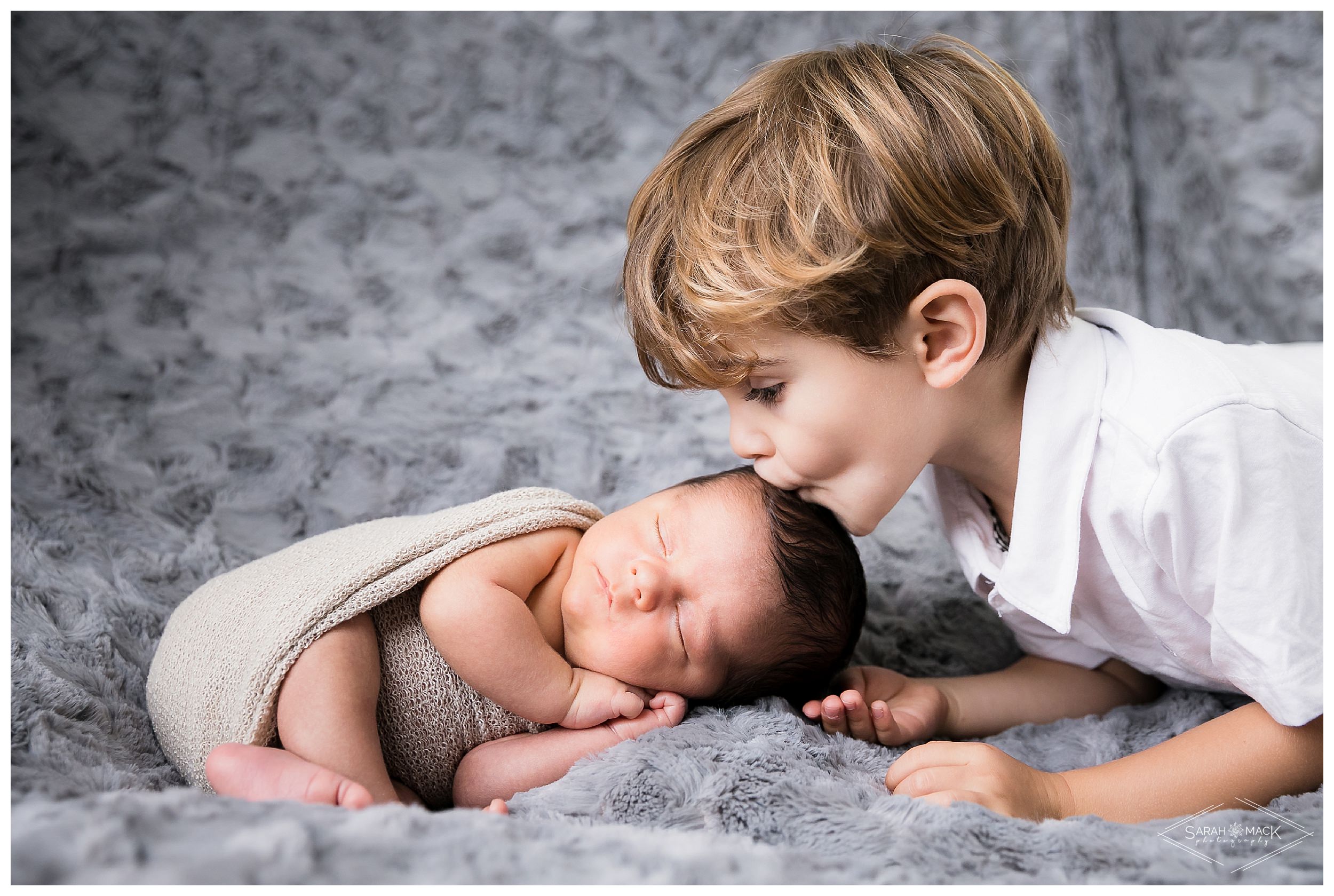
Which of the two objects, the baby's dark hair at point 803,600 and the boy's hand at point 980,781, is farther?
the baby's dark hair at point 803,600

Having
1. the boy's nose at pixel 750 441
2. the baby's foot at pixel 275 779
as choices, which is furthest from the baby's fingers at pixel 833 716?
the baby's foot at pixel 275 779

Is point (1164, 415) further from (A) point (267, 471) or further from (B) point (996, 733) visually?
(A) point (267, 471)

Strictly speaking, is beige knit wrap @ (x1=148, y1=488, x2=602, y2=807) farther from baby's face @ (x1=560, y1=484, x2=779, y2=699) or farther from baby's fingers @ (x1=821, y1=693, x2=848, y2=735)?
baby's fingers @ (x1=821, y1=693, x2=848, y2=735)

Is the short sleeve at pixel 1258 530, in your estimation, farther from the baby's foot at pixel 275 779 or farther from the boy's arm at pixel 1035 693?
the baby's foot at pixel 275 779

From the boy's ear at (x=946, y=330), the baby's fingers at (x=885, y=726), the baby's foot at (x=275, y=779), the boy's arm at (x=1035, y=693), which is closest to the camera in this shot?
the baby's foot at (x=275, y=779)

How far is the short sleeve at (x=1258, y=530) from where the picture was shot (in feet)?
2.88

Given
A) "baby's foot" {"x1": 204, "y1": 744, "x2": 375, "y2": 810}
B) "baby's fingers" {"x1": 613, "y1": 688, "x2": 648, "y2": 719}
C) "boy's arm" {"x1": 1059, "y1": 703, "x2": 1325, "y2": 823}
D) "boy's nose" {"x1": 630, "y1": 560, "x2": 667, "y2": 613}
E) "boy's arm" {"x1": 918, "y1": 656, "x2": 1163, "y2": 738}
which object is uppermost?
"boy's nose" {"x1": 630, "y1": 560, "x2": 667, "y2": 613}

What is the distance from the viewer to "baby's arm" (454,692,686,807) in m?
0.99

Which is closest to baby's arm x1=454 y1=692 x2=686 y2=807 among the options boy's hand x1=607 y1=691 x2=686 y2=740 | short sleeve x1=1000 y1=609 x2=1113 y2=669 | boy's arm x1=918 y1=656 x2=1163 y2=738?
boy's hand x1=607 y1=691 x2=686 y2=740

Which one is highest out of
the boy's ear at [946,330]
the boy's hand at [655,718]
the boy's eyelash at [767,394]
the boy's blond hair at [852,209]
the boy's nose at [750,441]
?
the boy's blond hair at [852,209]

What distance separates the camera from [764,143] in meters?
0.95

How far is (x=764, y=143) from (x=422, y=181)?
1.16 m

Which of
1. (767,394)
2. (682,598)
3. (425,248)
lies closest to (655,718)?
(682,598)
